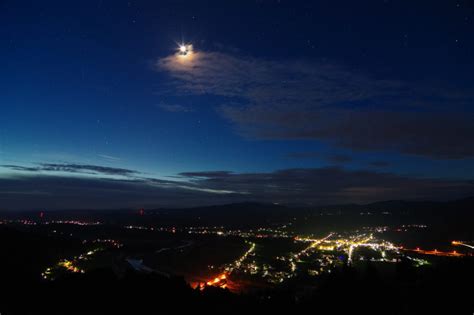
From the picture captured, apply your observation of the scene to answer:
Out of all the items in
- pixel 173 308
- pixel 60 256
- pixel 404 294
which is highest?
pixel 404 294

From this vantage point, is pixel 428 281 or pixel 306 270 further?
pixel 306 270

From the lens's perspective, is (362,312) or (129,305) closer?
(362,312)

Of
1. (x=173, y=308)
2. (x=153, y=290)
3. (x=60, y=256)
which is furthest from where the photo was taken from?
(x=60, y=256)

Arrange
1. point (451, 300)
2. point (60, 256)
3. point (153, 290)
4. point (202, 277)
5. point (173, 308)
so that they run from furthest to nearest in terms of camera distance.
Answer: point (60, 256) → point (202, 277) → point (153, 290) → point (173, 308) → point (451, 300)

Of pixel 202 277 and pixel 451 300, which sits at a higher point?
pixel 451 300

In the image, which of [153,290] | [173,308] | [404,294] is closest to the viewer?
[404,294]

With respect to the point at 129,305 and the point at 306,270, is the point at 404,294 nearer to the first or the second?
the point at 129,305

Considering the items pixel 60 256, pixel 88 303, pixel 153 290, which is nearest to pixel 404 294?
pixel 153 290

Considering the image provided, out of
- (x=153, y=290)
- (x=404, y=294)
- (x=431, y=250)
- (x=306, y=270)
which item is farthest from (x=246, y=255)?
(x=404, y=294)

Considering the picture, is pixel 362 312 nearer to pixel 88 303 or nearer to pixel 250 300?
pixel 250 300

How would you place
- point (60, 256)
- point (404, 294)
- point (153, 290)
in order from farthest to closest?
point (60, 256), point (153, 290), point (404, 294)
